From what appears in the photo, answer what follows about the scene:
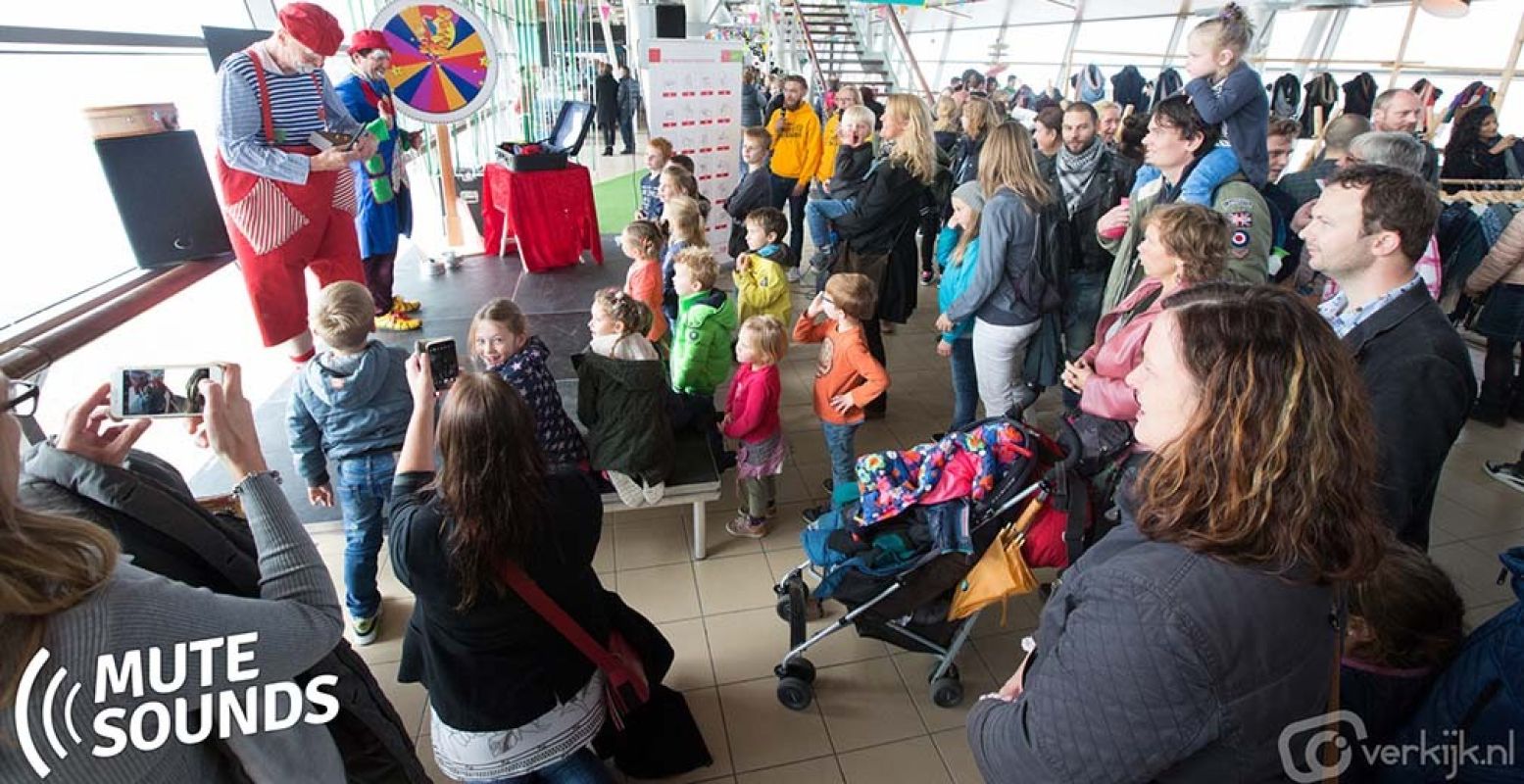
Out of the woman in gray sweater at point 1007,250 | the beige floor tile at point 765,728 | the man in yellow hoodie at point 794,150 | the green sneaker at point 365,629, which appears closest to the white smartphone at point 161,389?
the green sneaker at point 365,629

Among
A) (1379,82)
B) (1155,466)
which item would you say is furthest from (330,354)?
(1379,82)

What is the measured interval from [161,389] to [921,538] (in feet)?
6.00

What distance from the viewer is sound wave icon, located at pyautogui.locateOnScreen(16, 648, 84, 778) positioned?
0.75 meters

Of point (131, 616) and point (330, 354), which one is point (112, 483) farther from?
point (330, 354)

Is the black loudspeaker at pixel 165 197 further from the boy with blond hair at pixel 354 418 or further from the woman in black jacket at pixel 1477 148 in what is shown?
the woman in black jacket at pixel 1477 148

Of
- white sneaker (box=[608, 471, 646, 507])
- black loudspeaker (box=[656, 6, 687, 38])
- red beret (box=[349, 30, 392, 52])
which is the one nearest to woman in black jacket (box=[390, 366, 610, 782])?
white sneaker (box=[608, 471, 646, 507])

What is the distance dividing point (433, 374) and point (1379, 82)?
9.75 m

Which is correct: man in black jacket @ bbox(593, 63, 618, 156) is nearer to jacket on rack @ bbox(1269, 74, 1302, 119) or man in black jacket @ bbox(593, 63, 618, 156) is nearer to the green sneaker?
jacket on rack @ bbox(1269, 74, 1302, 119)

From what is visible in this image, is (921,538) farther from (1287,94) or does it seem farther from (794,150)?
(1287,94)

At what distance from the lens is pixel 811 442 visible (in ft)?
13.0

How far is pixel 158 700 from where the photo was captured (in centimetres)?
86

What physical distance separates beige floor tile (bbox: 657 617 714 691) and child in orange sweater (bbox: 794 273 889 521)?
773 millimetres

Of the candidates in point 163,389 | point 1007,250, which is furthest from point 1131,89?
point 163,389


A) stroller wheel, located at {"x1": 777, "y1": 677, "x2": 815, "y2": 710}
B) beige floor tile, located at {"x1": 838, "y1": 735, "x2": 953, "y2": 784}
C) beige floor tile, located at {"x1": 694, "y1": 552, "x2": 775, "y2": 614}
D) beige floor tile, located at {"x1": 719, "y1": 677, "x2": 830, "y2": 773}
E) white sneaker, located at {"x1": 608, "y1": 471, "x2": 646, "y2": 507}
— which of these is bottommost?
beige floor tile, located at {"x1": 694, "y1": 552, "x2": 775, "y2": 614}
